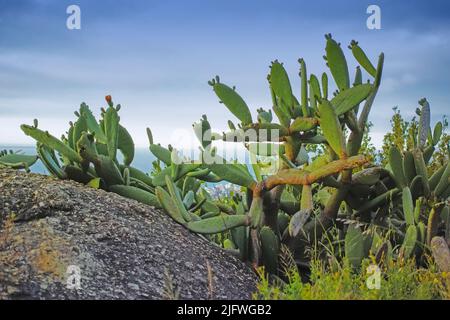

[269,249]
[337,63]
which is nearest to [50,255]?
[269,249]

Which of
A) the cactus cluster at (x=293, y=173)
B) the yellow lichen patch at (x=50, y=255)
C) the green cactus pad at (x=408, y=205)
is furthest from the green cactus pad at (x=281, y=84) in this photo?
the yellow lichen patch at (x=50, y=255)

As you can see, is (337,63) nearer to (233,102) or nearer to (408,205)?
(233,102)

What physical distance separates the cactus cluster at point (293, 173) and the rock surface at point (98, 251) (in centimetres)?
22

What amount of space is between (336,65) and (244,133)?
727 mm

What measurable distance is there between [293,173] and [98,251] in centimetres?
128

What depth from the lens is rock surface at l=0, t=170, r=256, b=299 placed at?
3684mm

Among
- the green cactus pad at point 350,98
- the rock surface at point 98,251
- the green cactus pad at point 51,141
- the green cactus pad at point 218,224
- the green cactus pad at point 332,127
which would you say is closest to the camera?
the rock surface at point 98,251

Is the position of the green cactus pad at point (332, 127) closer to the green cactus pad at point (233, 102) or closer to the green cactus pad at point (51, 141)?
the green cactus pad at point (233, 102)

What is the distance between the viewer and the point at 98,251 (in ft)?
13.3

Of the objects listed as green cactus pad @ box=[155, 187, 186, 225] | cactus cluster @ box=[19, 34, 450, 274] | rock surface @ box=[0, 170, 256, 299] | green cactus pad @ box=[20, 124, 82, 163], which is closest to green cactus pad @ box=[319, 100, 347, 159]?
cactus cluster @ box=[19, 34, 450, 274]

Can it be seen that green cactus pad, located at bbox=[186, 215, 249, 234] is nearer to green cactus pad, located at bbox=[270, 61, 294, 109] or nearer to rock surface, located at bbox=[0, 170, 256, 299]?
rock surface, located at bbox=[0, 170, 256, 299]

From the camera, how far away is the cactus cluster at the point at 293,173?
4508mm

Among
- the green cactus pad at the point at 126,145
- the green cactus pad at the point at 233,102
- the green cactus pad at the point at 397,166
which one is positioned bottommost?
the green cactus pad at the point at 397,166

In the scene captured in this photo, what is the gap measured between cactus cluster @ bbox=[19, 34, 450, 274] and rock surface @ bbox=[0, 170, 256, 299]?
22 centimetres
